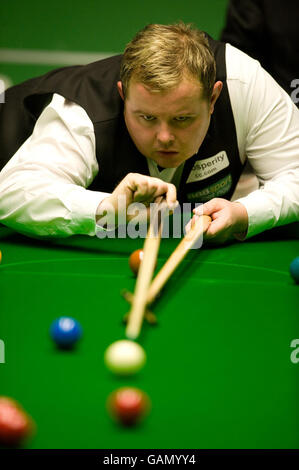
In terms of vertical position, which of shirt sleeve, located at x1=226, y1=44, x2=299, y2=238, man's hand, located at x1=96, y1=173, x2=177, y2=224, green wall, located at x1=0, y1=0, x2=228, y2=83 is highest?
green wall, located at x1=0, y1=0, x2=228, y2=83

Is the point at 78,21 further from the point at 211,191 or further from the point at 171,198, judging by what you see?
the point at 171,198

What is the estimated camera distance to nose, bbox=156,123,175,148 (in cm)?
186

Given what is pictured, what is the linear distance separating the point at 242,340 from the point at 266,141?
119 centimetres

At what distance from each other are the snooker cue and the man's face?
0.76 feet

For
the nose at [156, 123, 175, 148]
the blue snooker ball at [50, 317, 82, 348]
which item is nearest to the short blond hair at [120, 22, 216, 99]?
the nose at [156, 123, 175, 148]

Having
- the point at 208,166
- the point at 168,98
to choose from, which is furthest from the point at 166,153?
the point at 208,166

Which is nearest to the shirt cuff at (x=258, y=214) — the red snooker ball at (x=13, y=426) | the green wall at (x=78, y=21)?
the red snooker ball at (x=13, y=426)

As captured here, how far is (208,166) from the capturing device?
226 centimetres

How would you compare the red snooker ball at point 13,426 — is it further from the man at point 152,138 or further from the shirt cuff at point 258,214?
the shirt cuff at point 258,214

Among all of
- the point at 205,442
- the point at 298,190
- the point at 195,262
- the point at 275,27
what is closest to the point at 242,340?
the point at 205,442

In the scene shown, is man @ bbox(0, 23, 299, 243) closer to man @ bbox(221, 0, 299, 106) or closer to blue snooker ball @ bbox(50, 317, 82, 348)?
blue snooker ball @ bbox(50, 317, 82, 348)

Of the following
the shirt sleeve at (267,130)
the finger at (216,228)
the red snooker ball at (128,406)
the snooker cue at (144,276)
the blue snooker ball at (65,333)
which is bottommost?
the red snooker ball at (128,406)

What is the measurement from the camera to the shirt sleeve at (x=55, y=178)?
1.95 m

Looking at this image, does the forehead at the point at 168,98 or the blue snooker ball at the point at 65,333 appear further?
the forehead at the point at 168,98
